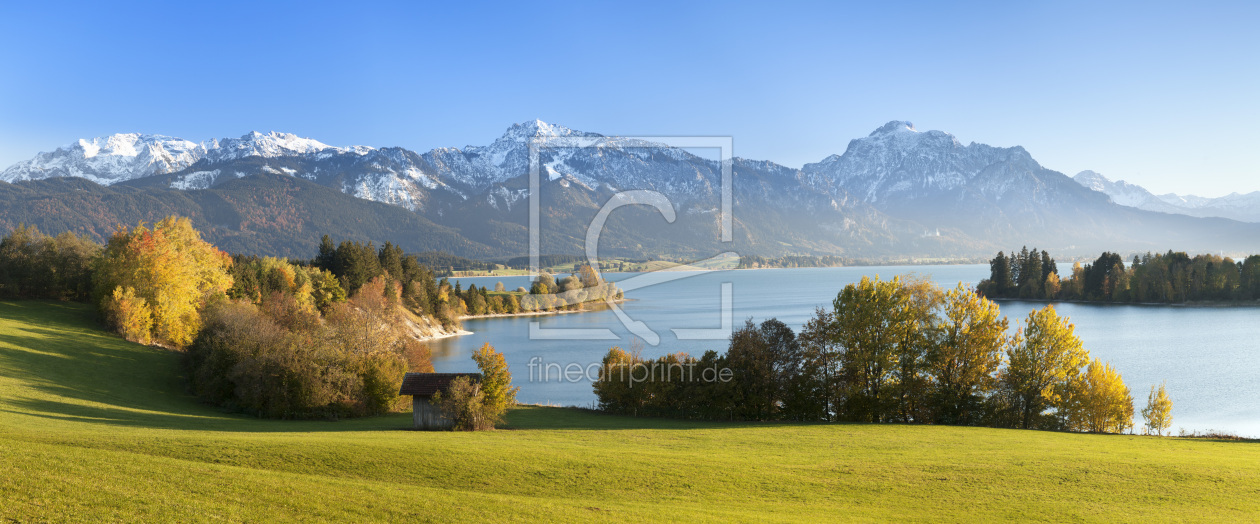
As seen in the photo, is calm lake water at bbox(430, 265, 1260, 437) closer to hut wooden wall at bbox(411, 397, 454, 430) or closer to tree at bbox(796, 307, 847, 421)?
tree at bbox(796, 307, 847, 421)

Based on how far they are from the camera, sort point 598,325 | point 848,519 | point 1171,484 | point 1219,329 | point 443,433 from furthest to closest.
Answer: point 598,325, point 1219,329, point 443,433, point 1171,484, point 848,519

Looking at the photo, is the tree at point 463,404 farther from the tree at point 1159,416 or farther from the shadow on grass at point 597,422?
the tree at point 1159,416

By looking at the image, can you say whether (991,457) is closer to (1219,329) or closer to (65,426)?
(65,426)

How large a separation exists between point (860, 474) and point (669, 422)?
16189mm

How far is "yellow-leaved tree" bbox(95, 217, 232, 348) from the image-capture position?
46000 mm

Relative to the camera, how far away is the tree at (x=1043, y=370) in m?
36.4

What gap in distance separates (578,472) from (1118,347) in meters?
71.7

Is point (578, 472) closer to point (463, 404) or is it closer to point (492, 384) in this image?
point (463, 404)

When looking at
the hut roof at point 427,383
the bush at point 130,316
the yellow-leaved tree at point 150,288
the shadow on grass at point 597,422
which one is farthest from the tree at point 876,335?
the bush at point 130,316

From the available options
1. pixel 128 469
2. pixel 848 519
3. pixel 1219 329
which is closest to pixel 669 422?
pixel 848 519

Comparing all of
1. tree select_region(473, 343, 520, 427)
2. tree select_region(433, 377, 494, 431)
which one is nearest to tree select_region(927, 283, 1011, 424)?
tree select_region(473, 343, 520, 427)

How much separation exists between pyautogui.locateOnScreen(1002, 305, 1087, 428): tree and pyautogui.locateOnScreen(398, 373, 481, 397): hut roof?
97.8 ft

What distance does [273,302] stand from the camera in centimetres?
6050

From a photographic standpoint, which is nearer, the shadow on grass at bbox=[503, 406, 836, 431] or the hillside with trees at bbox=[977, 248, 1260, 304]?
the shadow on grass at bbox=[503, 406, 836, 431]
